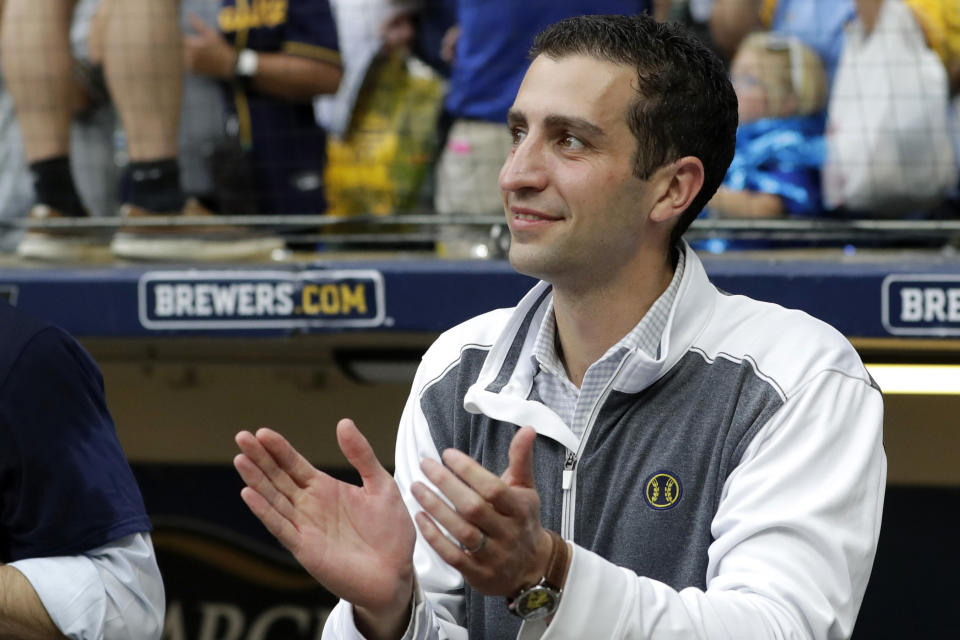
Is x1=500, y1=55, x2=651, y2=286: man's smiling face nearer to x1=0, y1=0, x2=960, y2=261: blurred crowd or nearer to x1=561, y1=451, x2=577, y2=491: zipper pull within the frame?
x1=561, y1=451, x2=577, y2=491: zipper pull

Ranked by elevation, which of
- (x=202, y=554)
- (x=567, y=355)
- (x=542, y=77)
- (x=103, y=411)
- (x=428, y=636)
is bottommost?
(x=202, y=554)

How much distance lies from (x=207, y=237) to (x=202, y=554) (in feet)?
3.23

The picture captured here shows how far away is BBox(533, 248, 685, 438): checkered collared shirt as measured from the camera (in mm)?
1599

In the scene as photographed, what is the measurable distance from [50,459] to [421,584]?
584 millimetres

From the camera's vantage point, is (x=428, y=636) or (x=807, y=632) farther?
Result: (x=428, y=636)

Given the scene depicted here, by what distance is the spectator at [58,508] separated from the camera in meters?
1.81

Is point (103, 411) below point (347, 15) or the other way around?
below

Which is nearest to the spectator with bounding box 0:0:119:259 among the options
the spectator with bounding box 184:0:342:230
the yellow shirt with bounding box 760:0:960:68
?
the spectator with bounding box 184:0:342:230

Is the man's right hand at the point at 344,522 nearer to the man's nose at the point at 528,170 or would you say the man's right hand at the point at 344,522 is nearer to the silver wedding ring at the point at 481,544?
the silver wedding ring at the point at 481,544

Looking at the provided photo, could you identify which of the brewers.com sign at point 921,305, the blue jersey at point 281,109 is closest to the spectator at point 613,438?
the brewers.com sign at point 921,305

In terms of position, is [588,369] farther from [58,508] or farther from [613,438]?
[58,508]

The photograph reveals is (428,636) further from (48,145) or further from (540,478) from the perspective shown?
(48,145)

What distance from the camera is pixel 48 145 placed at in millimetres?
3721

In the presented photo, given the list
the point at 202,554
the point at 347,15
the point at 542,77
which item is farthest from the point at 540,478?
the point at 347,15
